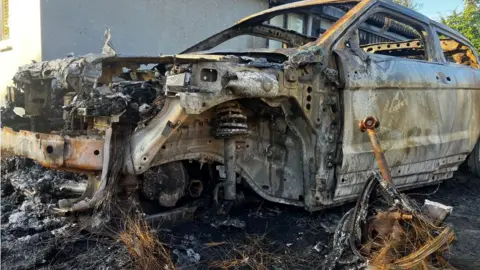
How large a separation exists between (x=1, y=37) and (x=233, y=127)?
669cm

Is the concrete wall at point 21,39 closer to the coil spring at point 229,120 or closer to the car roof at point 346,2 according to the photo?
the car roof at point 346,2

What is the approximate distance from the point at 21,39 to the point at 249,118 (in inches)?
197

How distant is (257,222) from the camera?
11.0 ft

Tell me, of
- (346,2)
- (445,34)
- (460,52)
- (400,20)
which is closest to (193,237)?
(346,2)

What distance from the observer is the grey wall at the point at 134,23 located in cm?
A: 620

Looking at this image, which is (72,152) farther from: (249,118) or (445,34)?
(445,34)

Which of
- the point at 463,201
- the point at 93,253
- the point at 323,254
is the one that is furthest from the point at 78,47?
the point at 463,201

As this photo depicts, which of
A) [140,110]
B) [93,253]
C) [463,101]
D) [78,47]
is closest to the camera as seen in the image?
[93,253]

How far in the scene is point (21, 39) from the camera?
647cm

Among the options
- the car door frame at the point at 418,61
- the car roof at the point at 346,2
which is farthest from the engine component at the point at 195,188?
the car roof at the point at 346,2

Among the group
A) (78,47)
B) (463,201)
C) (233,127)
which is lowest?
(463,201)

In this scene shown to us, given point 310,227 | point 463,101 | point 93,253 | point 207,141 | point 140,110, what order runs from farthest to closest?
point 463,101 < point 310,227 < point 207,141 < point 140,110 < point 93,253

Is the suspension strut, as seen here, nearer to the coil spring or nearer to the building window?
the coil spring

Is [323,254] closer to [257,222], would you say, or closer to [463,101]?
[257,222]
